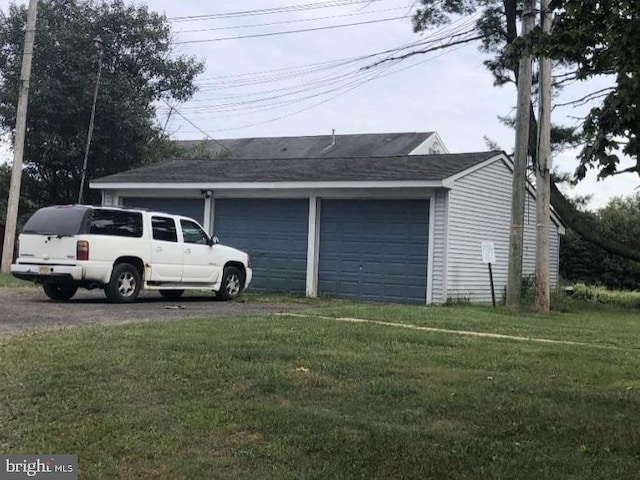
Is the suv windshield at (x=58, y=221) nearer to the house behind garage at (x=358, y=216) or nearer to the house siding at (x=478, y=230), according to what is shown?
the house behind garage at (x=358, y=216)

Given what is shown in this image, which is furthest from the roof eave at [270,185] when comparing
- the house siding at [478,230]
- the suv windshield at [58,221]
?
the suv windshield at [58,221]

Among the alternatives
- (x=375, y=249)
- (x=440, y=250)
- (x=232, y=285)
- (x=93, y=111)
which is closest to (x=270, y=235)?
(x=375, y=249)

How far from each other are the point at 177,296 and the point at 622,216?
18.8 meters

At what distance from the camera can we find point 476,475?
4312mm

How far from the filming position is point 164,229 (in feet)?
46.3

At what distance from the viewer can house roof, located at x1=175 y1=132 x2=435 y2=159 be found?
3450cm

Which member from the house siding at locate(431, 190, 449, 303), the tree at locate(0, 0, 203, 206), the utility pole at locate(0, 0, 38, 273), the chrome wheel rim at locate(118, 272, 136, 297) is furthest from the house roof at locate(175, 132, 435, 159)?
the chrome wheel rim at locate(118, 272, 136, 297)

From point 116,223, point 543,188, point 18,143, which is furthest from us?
point 18,143

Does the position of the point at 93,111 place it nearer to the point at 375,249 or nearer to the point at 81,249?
the point at 375,249

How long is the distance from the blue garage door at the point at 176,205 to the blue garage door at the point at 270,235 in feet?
2.08

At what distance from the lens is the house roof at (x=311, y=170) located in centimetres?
1709

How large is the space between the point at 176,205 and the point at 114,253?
730 cm

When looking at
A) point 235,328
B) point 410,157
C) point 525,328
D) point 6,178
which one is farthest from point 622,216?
point 6,178

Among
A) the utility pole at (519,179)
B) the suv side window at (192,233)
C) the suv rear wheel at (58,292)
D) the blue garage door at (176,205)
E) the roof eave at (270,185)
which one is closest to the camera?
the suv rear wheel at (58,292)
